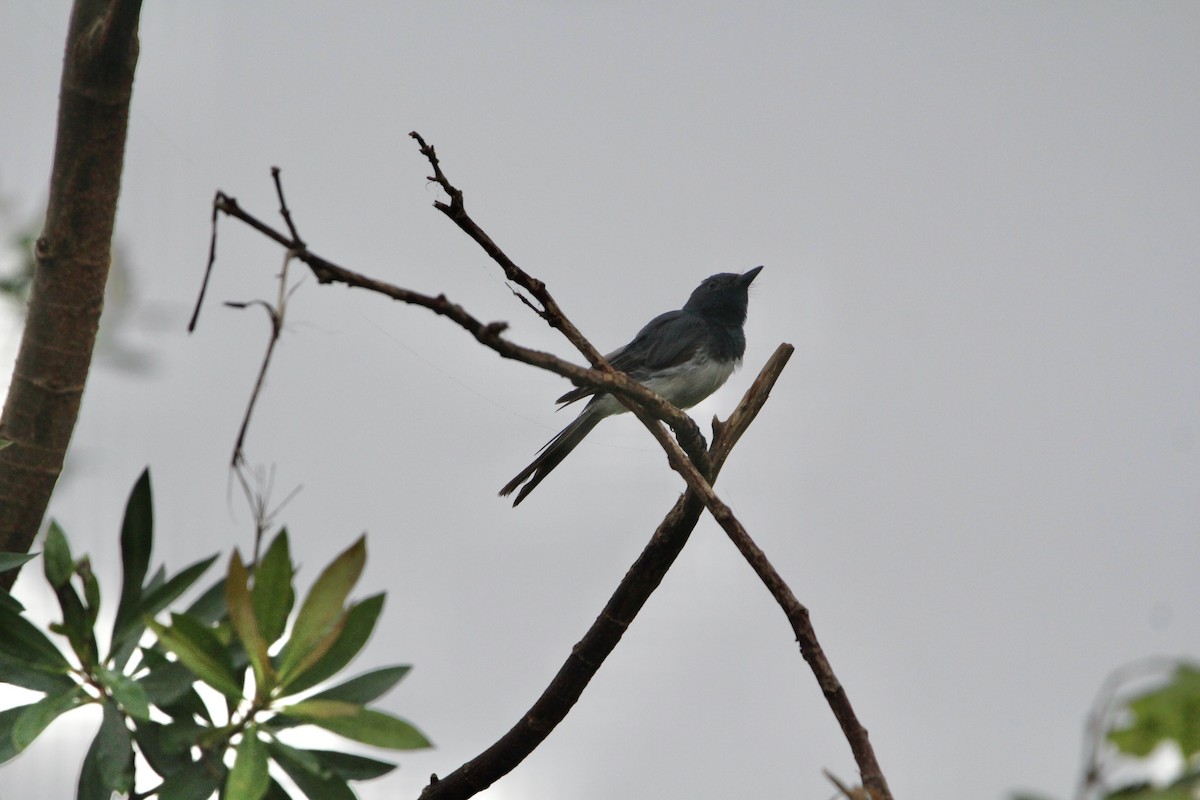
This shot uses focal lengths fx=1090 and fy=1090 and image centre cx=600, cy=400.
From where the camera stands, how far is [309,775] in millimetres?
1469

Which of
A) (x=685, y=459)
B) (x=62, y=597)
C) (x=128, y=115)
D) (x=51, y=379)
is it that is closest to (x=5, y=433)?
(x=51, y=379)

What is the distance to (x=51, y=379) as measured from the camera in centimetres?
225

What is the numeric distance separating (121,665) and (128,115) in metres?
1.25

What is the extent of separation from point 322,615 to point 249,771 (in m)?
0.21

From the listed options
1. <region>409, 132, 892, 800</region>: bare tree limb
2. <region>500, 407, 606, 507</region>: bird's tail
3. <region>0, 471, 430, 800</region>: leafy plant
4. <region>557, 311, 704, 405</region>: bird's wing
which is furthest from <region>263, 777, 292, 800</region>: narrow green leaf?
<region>557, 311, 704, 405</region>: bird's wing

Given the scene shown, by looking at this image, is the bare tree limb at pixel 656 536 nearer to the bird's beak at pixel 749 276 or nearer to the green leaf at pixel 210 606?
the green leaf at pixel 210 606

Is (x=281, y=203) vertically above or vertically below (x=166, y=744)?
above

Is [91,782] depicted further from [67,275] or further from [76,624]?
[67,275]

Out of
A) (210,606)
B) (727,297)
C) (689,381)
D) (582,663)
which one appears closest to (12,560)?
(210,606)

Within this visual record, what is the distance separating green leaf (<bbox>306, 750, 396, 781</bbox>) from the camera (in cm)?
152

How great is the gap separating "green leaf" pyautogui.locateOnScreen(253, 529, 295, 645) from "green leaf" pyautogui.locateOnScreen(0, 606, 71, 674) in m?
0.46

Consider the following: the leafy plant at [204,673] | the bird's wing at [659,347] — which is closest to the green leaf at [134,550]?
the leafy plant at [204,673]

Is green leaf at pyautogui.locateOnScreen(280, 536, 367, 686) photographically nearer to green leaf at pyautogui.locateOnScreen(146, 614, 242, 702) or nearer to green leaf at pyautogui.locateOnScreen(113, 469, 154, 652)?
green leaf at pyautogui.locateOnScreen(146, 614, 242, 702)

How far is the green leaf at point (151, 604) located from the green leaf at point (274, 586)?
314mm
